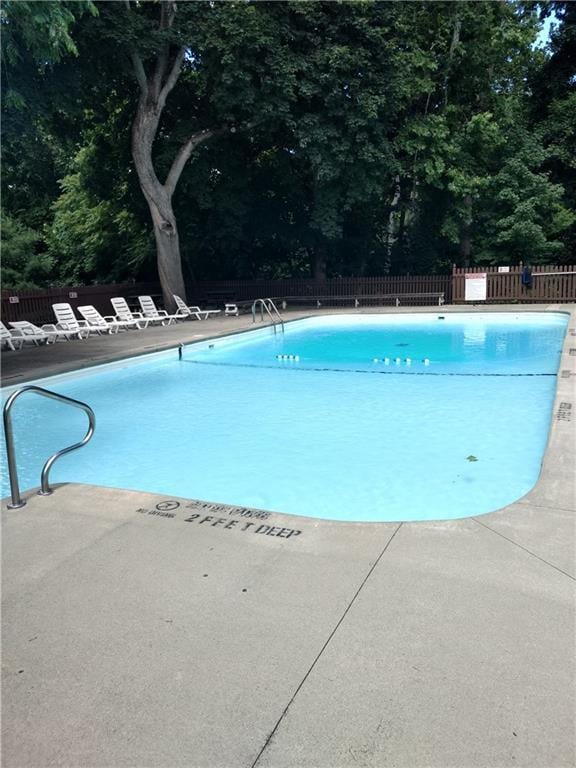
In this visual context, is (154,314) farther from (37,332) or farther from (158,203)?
(37,332)

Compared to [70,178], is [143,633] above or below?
below

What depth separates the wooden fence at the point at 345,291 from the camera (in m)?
17.1

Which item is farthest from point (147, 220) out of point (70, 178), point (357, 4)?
point (357, 4)

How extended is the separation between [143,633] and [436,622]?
4.02ft

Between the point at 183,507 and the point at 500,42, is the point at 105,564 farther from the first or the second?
the point at 500,42

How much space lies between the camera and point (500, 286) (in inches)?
805

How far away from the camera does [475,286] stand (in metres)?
20.5

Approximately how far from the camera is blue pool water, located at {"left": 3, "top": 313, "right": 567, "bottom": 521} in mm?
5180

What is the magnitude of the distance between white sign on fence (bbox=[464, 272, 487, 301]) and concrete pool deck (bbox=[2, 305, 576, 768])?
59.2ft

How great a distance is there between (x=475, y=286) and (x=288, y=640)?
1995 centimetres

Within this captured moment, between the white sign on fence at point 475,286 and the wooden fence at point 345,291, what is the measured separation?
182 millimetres

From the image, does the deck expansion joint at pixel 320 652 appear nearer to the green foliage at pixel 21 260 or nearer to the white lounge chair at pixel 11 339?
the white lounge chair at pixel 11 339

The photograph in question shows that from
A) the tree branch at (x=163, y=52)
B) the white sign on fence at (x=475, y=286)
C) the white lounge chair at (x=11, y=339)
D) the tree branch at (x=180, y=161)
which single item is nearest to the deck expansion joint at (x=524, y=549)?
the white lounge chair at (x=11, y=339)

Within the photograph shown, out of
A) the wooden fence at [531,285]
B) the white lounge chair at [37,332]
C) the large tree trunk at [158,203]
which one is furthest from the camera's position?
the wooden fence at [531,285]
